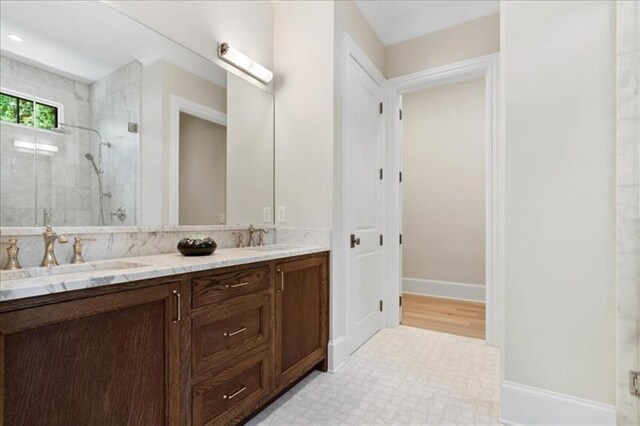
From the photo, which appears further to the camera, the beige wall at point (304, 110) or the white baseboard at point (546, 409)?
the beige wall at point (304, 110)

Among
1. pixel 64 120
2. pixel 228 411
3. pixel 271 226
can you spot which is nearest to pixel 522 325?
pixel 228 411

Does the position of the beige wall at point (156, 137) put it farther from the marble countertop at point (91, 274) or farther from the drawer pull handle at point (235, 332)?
the drawer pull handle at point (235, 332)

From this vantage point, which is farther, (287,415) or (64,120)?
(287,415)

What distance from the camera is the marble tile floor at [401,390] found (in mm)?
1653

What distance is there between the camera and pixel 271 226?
2373 millimetres

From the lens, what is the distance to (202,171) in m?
1.96

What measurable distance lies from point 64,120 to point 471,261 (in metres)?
4.16

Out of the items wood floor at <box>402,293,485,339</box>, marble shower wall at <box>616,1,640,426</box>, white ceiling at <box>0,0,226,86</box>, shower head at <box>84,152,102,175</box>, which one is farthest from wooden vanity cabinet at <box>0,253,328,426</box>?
wood floor at <box>402,293,485,339</box>

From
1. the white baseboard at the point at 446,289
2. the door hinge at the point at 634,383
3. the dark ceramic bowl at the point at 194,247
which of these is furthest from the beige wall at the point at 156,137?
the white baseboard at the point at 446,289

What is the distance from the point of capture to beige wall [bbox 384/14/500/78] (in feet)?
8.61

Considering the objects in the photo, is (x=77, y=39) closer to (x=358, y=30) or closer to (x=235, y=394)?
(x=235, y=394)

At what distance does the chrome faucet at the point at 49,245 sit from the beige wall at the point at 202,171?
0.61m

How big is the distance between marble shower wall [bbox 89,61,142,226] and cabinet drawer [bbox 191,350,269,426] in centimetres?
88

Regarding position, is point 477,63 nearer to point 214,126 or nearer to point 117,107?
point 214,126
